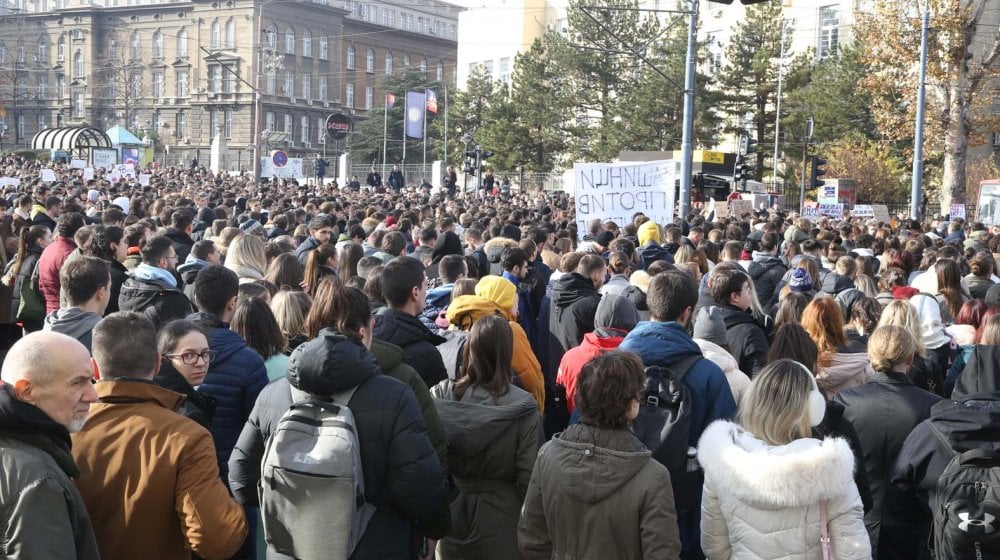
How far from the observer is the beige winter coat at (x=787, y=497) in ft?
12.5

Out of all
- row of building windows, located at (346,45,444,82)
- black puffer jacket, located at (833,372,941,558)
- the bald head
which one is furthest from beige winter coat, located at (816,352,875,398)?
row of building windows, located at (346,45,444,82)

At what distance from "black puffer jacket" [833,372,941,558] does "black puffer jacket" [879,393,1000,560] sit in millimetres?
53

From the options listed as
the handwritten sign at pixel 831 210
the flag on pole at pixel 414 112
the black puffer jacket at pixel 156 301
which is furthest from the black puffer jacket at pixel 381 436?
the flag on pole at pixel 414 112

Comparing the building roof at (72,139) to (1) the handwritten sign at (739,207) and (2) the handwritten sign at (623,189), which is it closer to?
(1) the handwritten sign at (739,207)

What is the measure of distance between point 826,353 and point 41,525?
4.37 m

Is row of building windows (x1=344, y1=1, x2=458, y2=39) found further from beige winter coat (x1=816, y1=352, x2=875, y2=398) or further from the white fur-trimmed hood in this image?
the white fur-trimmed hood

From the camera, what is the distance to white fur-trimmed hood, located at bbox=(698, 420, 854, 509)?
3793 millimetres

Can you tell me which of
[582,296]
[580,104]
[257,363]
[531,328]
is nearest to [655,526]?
[257,363]

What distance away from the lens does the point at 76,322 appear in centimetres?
596

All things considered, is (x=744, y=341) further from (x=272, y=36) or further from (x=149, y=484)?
(x=272, y=36)

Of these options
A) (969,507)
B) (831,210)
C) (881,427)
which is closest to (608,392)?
(969,507)

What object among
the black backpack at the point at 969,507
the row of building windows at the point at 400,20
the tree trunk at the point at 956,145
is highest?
the row of building windows at the point at 400,20

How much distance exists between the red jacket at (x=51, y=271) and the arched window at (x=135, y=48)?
95398mm

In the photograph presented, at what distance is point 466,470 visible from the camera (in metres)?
4.75
